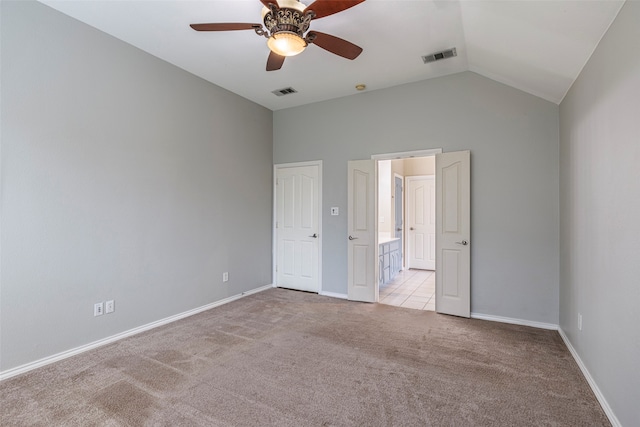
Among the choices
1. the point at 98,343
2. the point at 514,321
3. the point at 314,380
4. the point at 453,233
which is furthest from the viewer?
the point at 453,233

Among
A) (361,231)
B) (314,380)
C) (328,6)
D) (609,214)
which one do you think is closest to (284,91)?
(361,231)

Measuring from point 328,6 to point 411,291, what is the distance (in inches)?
171

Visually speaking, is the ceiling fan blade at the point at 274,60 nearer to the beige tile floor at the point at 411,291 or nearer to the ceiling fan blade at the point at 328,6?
the ceiling fan blade at the point at 328,6

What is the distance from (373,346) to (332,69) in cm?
322

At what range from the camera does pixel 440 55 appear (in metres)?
3.35

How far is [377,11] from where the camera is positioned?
2580mm

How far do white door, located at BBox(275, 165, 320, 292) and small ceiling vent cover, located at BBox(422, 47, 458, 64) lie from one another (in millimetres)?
2155

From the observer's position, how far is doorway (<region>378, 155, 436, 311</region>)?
5977 millimetres

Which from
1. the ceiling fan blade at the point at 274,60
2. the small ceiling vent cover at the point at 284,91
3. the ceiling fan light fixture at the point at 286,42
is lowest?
the ceiling fan light fixture at the point at 286,42

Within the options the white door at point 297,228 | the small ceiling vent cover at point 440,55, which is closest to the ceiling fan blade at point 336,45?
the small ceiling vent cover at point 440,55

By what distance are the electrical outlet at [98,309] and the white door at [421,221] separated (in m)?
6.11

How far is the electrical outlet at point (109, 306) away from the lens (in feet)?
9.66

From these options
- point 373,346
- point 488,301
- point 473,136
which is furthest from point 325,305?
point 473,136

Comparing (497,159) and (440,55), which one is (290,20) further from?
(497,159)
